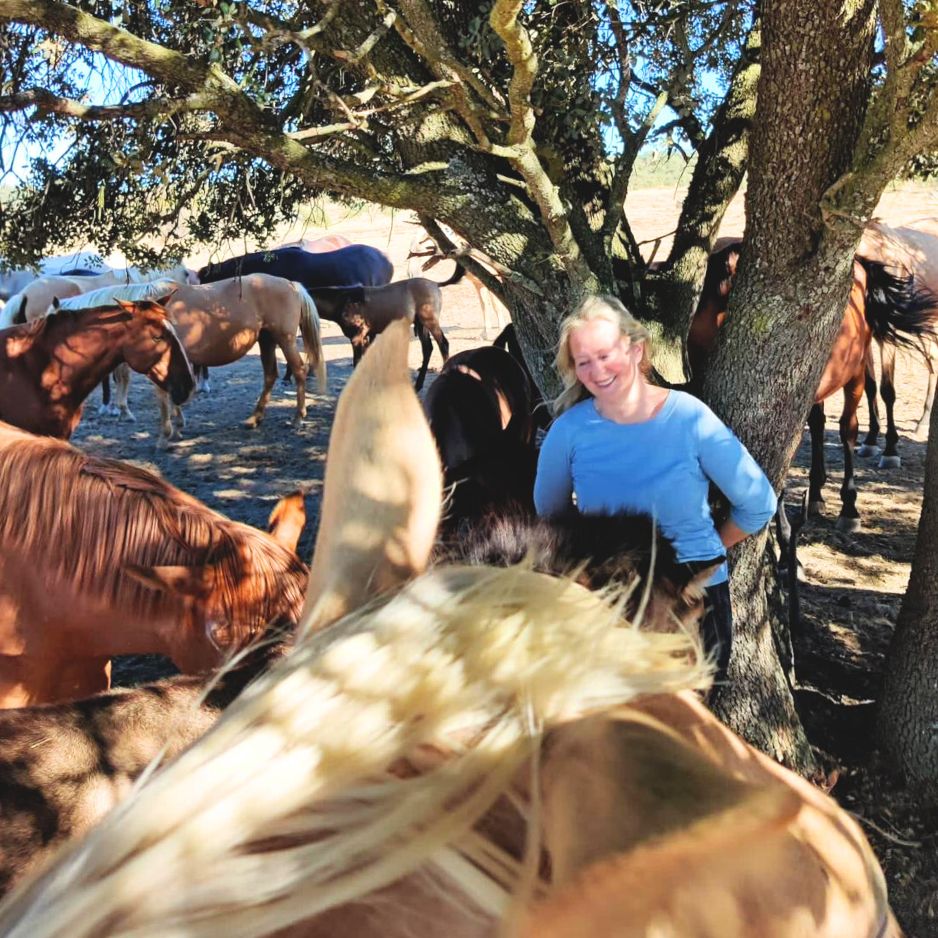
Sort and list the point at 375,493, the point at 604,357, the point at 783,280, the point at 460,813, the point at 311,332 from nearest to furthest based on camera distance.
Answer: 1. the point at 460,813
2. the point at 375,493
3. the point at 604,357
4. the point at 783,280
5. the point at 311,332

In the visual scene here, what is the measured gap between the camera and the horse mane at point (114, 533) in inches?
87.0

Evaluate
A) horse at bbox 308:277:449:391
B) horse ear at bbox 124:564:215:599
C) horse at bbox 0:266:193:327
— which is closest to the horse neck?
horse ear at bbox 124:564:215:599

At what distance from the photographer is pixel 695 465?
2.26m

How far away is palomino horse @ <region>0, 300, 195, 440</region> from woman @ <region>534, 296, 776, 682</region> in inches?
180

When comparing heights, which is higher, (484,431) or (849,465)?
(484,431)

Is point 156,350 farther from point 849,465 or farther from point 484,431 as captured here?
point 849,465

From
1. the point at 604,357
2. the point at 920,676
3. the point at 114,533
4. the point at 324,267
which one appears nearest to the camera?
the point at 604,357

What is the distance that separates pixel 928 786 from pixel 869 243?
5.17 m

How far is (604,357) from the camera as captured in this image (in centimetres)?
219

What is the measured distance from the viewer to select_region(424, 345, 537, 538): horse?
130 inches

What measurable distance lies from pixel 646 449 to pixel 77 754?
5.24 ft

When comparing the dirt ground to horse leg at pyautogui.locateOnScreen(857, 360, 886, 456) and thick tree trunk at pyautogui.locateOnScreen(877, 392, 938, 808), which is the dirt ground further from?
horse leg at pyautogui.locateOnScreen(857, 360, 886, 456)

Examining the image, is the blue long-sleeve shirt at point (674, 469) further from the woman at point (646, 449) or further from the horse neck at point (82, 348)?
the horse neck at point (82, 348)

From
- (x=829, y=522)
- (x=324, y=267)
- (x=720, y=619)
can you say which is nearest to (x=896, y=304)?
(x=829, y=522)
